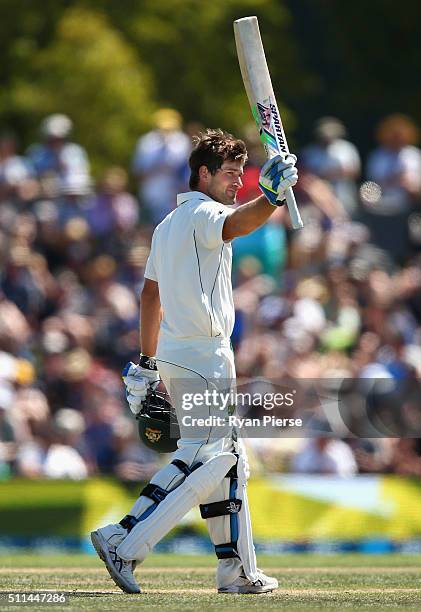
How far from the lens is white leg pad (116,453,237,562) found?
6910 mm

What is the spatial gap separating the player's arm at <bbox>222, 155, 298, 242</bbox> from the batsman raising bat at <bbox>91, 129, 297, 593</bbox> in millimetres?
68

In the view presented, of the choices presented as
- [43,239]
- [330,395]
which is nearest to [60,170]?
[43,239]

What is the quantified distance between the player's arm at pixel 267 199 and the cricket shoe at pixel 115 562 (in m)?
1.49

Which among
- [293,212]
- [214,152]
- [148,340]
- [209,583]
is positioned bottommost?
[209,583]

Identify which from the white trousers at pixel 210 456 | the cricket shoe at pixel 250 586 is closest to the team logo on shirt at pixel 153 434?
the white trousers at pixel 210 456

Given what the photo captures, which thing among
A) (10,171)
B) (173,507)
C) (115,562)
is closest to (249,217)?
(173,507)

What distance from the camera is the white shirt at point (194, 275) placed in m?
7.07

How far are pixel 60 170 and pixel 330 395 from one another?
4.35 m

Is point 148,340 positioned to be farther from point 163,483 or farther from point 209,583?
point 209,583

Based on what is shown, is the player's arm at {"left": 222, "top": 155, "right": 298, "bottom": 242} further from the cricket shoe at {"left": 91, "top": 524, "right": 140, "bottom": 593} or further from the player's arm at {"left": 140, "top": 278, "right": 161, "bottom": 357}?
the cricket shoe at {"left": 91, "top": 524, "right": 140, "bottom": 593}

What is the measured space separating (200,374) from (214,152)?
1.05 meters

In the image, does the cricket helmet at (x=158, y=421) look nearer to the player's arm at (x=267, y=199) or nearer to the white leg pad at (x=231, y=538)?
the white leg pad at (x=231, y=538)

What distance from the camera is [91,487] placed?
1105 cm

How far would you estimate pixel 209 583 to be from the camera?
25.1ft
